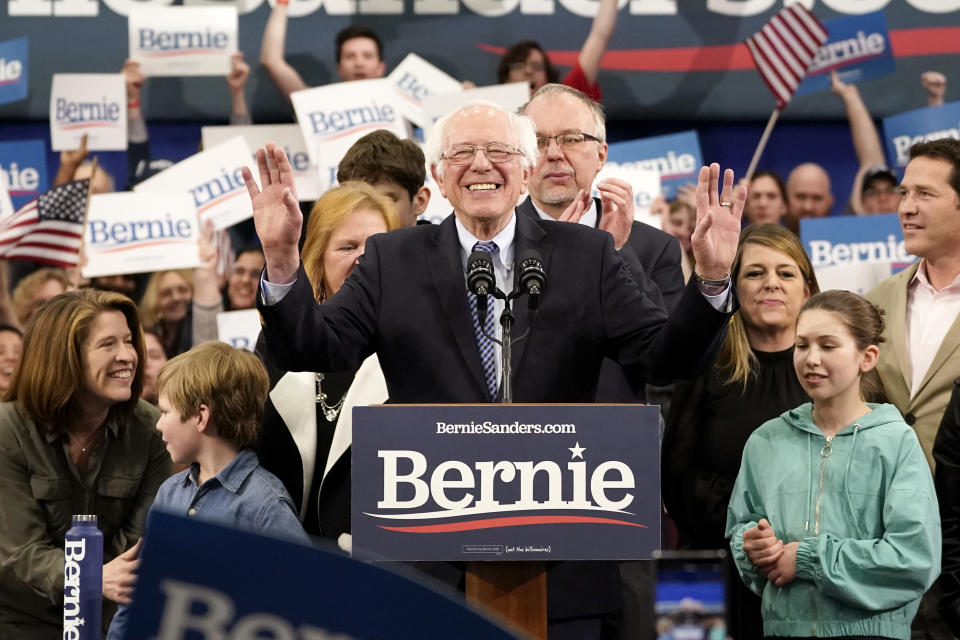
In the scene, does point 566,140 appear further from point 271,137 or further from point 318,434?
point 271,137

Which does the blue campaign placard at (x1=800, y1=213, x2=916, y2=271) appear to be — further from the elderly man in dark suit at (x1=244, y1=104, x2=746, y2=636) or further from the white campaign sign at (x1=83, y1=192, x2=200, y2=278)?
the elderly man in dark suit at (x1=244, y1=104, x2=746, y2=636)

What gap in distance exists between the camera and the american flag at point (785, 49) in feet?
23.8

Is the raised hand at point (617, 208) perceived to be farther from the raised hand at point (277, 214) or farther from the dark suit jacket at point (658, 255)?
the raised hand at point (277, 214)

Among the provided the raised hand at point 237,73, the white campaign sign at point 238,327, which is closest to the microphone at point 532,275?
the white campaign sign at point 238,327

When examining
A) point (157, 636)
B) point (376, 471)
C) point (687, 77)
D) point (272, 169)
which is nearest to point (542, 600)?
point (376, 471)

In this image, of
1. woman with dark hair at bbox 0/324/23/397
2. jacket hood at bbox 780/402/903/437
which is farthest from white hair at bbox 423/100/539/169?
woman with dark hair at bbox 0/324/23/397

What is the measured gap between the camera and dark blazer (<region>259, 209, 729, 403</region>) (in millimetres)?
2939

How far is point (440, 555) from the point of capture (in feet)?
8.54

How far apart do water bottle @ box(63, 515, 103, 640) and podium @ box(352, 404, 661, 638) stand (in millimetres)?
821

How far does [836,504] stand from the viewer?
346cm

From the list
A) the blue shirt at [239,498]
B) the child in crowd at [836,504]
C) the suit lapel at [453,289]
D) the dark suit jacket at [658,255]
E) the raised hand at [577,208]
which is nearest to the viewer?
the suit lapel at [453,289]

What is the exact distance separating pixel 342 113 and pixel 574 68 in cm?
142

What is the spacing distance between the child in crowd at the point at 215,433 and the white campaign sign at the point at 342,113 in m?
3.10

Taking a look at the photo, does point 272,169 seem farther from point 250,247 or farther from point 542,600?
point 250,247
